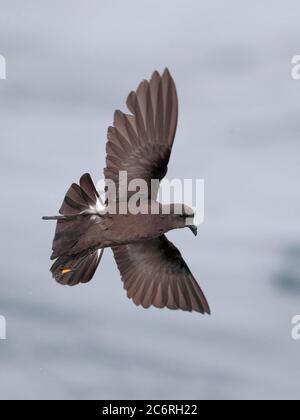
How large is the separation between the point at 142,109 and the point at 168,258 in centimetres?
328

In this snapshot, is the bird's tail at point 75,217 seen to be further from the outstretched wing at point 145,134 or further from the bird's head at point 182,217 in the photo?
the bird's head at point 182,217

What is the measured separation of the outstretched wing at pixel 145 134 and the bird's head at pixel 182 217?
388 mm

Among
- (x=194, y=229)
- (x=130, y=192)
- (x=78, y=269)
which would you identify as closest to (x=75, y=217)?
(x=130, y=192)

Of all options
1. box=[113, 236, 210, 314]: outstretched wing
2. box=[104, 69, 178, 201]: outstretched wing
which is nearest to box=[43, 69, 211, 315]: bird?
box=[104, 69, 178, 201]: outstretched wing

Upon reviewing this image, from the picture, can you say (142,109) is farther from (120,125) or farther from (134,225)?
(134,225)

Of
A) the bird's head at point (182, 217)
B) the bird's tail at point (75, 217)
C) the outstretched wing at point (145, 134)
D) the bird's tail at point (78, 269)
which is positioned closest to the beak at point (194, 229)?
the bird's head at point (182, 217)

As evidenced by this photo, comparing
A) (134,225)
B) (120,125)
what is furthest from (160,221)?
(120,125)

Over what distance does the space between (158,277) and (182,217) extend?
228cm

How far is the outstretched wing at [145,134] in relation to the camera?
44.8 ft

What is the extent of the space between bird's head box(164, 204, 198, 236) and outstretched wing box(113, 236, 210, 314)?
168cm

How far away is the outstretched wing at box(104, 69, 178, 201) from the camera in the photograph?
13656 millimetres

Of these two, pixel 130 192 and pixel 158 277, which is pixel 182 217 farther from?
pixel 158 277

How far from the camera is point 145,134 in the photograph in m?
14.1

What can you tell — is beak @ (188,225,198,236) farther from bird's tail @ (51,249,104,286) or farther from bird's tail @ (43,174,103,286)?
bird's tail @ (51,249,104,286)
